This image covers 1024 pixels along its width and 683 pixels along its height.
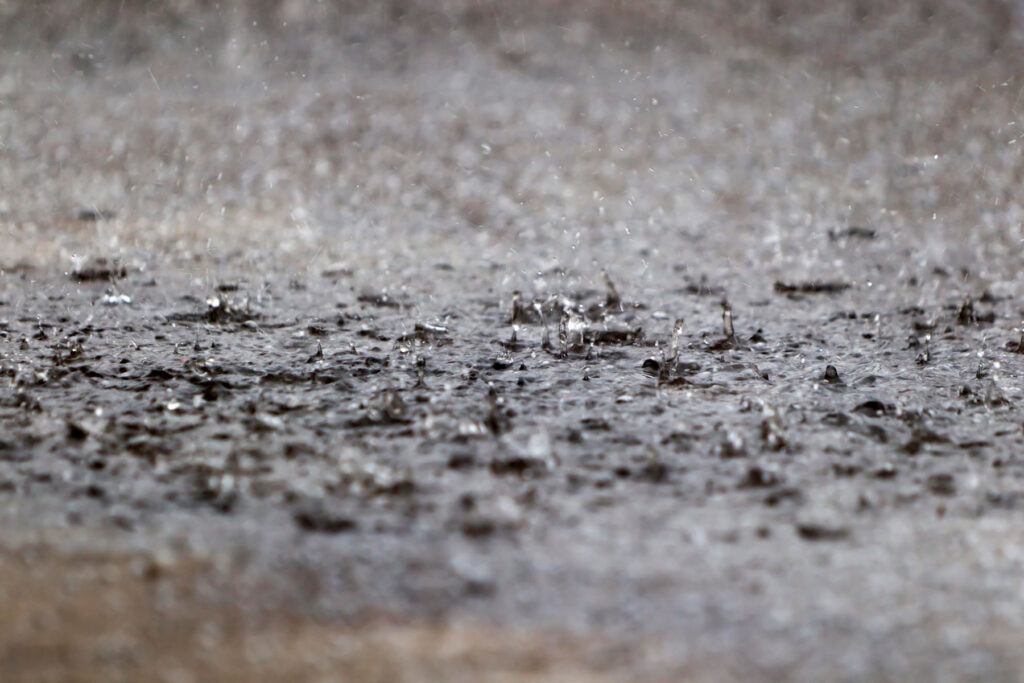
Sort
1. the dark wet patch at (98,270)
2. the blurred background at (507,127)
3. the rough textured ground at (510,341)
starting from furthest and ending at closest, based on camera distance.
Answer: the blurred background at (507,127), the dark wet patch at (98,270), the rough textured ground at (510,341)

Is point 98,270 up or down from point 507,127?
down

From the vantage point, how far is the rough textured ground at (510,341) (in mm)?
1339

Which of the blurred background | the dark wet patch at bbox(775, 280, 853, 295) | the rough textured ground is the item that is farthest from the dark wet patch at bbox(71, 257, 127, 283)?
the dark wet patch at bbox(775, 280, 853, 295)

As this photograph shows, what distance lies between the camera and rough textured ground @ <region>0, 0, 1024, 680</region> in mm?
1339

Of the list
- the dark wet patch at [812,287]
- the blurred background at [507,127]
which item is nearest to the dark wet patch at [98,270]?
the blurred background at [507,127]

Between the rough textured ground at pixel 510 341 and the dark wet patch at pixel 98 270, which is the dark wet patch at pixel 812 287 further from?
the dark wet patch at pixel 98 270

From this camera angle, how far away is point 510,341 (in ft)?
8.25

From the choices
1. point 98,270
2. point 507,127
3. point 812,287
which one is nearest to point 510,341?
point 812,287

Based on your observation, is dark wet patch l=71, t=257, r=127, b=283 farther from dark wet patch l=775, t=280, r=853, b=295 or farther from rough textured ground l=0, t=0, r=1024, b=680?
dark wet patch l=775, t=280, r=853, b=295

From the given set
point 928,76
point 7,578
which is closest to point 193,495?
point 7,578

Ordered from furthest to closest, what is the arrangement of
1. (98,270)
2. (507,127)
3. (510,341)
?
(507,127) → (98,270) → (510,341)

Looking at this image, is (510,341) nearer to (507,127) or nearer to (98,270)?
(98,270)

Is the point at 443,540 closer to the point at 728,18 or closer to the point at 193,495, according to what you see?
the point at 193,495

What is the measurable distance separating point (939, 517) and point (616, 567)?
525mm
